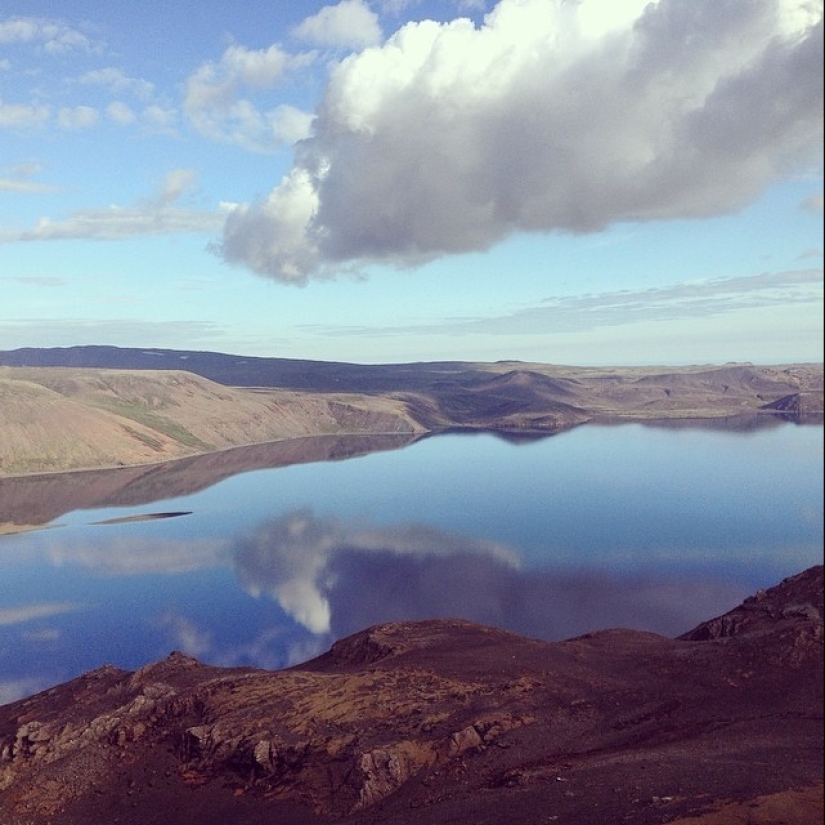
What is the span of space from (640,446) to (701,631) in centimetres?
6227

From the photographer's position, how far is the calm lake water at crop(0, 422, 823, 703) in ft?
123

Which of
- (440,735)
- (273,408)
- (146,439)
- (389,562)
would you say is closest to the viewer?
(440,735)

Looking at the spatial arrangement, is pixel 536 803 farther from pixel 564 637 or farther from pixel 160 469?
pixel 160 469

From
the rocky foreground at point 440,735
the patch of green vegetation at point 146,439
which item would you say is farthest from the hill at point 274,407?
the rocky foreground at point 440,735

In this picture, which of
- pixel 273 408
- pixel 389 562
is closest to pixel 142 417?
pixel 273 408

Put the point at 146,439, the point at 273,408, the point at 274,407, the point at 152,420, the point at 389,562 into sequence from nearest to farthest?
the point at 389,562, the point at 146,439, the point at 152,420, the point at 273,408, the point at 274,407

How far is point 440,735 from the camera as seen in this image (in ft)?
65.1

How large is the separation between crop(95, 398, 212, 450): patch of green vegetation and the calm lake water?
3370cm

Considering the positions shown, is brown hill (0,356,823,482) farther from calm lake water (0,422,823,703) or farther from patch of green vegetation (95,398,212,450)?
calm lake water (0,422,823,703)

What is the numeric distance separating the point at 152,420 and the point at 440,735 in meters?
103

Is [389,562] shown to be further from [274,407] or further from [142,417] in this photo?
[274,407]

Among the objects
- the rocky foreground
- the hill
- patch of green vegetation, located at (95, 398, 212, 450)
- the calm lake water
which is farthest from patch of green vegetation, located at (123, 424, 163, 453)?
the rocky foreground

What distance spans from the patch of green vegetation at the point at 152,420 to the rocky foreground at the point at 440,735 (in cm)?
8719

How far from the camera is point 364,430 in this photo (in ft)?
443
